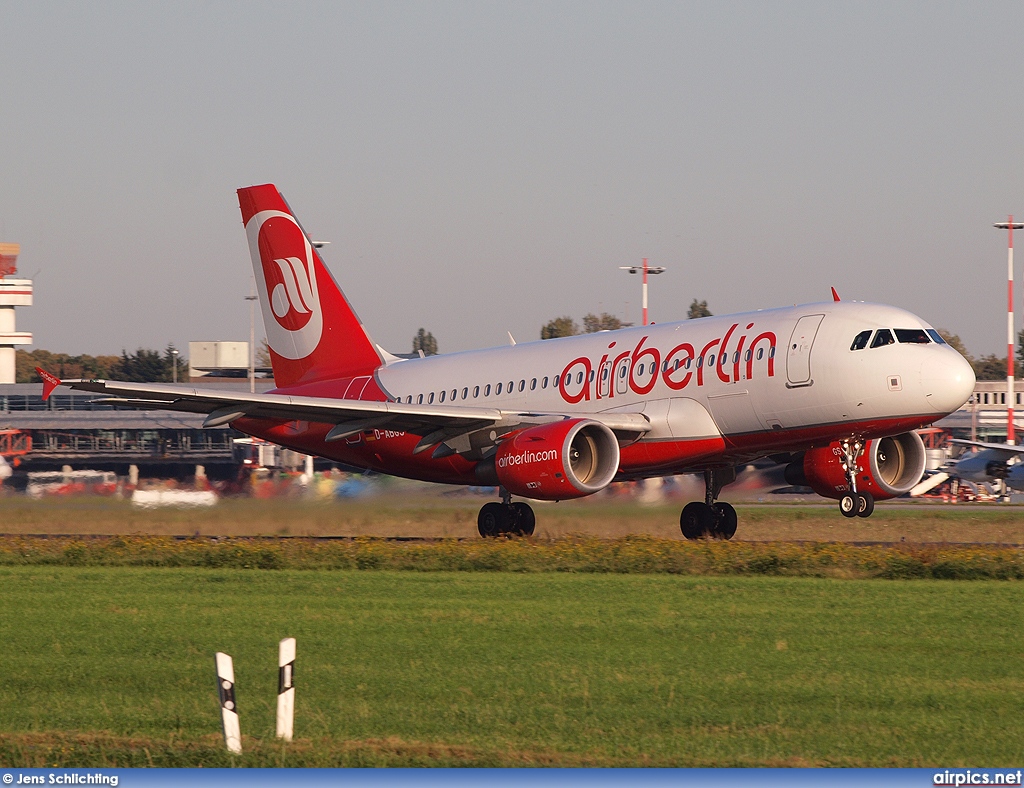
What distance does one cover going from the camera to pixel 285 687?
25.2ft

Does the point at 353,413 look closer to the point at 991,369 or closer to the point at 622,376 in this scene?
the point at 622,376

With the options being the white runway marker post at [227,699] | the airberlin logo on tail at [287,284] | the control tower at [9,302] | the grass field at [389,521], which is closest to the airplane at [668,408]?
the grass field at [389,521]

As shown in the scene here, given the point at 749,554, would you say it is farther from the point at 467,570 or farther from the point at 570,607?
the point at 570,607

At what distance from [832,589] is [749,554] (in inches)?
133

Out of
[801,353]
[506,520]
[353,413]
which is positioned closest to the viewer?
[801,353]

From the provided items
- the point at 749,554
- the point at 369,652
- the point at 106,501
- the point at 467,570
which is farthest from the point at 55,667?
the point at 106,501

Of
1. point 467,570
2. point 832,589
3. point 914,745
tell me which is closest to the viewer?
point 914,745

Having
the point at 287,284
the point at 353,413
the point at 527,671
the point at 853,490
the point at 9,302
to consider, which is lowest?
the point at 527,671

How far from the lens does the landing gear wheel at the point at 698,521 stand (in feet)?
91.1

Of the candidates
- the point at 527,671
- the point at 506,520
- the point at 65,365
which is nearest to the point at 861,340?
the point at 506,520

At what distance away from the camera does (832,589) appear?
17.8 m

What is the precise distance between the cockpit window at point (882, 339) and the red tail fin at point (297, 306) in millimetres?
12702

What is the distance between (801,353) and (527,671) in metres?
13.9

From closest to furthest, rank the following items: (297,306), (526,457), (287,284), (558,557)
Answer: (558,557)
(526,457)
(297,306)
(287,284)
